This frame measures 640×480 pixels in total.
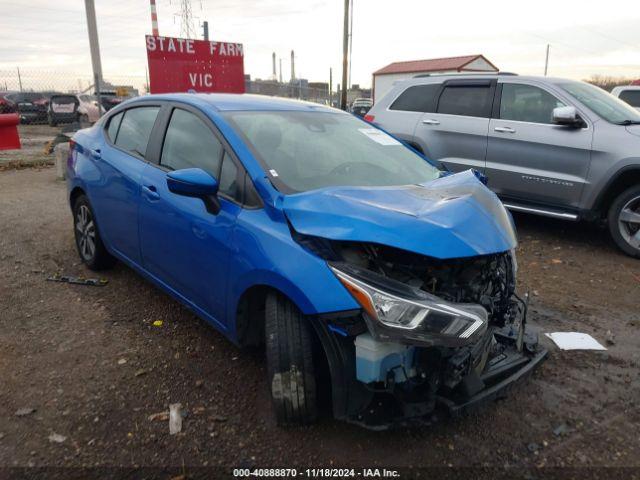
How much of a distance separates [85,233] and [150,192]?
163cm

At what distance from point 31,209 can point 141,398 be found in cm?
545

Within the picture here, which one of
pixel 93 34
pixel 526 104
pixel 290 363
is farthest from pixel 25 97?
pixel 290 363

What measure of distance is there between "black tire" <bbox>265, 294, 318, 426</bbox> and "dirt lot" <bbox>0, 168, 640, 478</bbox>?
171 millimetres

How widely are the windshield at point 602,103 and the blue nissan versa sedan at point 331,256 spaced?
10.2ft

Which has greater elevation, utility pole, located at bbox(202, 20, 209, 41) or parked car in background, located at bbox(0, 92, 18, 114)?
utility pole, located at bbox(202, 20, 209, 41)

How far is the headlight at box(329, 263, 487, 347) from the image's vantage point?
2129 mm

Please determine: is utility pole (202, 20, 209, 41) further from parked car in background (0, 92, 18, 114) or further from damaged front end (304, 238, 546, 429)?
damaged front end (304, 238, 546, 429)

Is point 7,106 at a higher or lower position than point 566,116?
lower

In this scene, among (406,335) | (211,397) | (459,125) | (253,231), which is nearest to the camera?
(406,335)

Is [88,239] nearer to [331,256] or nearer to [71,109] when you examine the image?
[331,256]

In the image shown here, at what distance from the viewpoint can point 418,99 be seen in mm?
7051

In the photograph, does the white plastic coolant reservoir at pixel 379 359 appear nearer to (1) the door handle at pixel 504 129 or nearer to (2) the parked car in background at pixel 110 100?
(1) the door handle at pixel 504 129

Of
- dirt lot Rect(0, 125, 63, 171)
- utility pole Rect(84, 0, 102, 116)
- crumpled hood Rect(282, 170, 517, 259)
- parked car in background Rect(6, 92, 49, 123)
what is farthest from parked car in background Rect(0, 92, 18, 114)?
crumpled hood Rect(282, 170, 517, 259)

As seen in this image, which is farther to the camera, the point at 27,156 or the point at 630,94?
the point at 27,156
